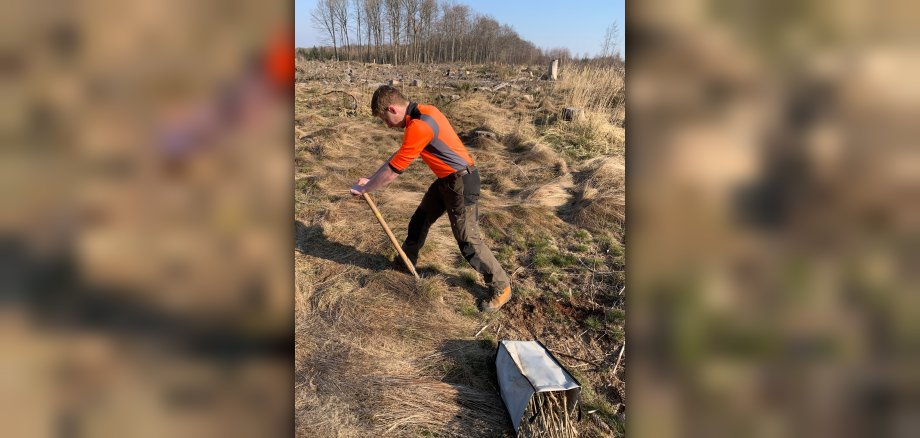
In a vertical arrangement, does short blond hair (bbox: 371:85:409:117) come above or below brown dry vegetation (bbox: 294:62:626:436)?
above

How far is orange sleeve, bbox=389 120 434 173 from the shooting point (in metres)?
4.11

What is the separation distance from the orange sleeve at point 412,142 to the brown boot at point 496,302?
4.58 feet

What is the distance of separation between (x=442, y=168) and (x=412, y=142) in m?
0.37

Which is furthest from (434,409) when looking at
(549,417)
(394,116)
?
(394,116)

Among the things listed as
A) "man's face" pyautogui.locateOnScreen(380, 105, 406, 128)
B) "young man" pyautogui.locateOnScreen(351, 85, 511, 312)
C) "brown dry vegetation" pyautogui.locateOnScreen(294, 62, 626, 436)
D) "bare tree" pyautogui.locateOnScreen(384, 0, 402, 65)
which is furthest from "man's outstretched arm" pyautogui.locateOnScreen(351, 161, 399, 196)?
"bare tree" pyautogui.locateOnScreen(384, 0, 402, 65)

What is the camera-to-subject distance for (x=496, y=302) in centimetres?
462
